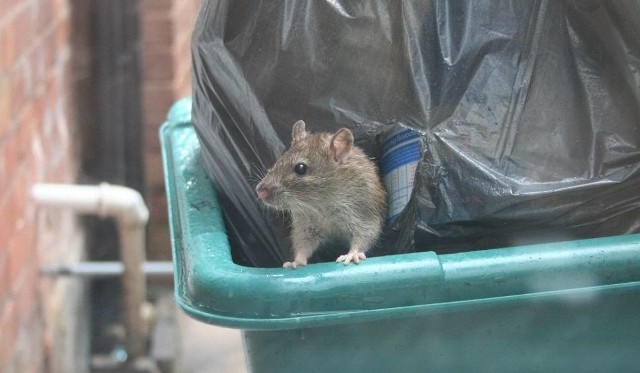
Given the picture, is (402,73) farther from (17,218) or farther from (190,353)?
(190,353)

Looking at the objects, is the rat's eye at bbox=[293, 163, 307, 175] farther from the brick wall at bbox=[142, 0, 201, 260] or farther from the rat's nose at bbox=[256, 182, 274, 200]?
the brick wall at bbox=[142, 0, 201, 260]

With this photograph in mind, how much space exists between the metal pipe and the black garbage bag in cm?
115

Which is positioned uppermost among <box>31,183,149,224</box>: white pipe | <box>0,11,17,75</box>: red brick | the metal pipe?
<box>0,11,17,75</box>: red brick

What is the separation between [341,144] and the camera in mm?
1439

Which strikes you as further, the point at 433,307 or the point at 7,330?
the point at 7,330

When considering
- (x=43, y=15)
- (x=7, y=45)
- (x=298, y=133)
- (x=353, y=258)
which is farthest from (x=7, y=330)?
(x=353, y=258)

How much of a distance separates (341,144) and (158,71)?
1.56m

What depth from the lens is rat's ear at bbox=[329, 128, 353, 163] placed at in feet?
4.61

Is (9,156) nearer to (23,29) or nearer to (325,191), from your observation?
(23,29)

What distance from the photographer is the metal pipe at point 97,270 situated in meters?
2.48

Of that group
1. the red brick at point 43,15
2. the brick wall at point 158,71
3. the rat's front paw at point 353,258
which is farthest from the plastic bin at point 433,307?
the brick wall at point 158,71

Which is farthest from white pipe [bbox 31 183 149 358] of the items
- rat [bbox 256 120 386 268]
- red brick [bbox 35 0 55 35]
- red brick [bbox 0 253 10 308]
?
rat [bbox 256 120 386 268]

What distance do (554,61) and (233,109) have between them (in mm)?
489

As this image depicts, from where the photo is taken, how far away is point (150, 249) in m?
3.12
